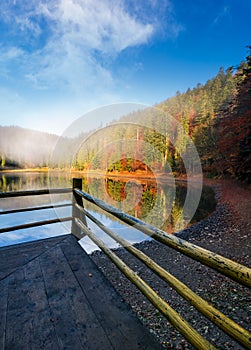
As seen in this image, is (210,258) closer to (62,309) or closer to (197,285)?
(62,309)

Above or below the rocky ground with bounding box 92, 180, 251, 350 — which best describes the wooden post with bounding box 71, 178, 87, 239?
above

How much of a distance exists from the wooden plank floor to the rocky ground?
2.15 meters

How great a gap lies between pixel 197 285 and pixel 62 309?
13.7 feet

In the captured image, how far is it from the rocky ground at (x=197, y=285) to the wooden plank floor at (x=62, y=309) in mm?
2149

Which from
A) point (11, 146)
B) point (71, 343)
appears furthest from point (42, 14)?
point (11, 146)

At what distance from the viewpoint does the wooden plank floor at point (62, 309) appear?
4.60ft

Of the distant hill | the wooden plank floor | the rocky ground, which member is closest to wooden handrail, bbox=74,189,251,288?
the wooden plank floor

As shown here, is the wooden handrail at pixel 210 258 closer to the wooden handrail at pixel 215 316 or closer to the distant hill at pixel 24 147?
the wooden handrail at pixel 215 316

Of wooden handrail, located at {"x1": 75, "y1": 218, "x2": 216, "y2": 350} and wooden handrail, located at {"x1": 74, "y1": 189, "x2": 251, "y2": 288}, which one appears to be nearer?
wooden handrail, located at {"x1": 74, "y1": 189, "x2": 251, "y2": 288}

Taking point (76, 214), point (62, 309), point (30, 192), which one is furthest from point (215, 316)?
point (30, 192)

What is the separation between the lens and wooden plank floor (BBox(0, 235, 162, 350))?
1.40 meters

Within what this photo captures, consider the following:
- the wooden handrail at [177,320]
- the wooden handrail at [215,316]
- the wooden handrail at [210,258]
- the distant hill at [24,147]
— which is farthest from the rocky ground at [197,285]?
the distant hill at [24,147]

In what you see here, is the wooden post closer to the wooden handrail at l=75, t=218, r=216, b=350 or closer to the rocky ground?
the wooden handrail at l=75, t=218, r=216, b=350

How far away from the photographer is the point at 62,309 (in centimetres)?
173
